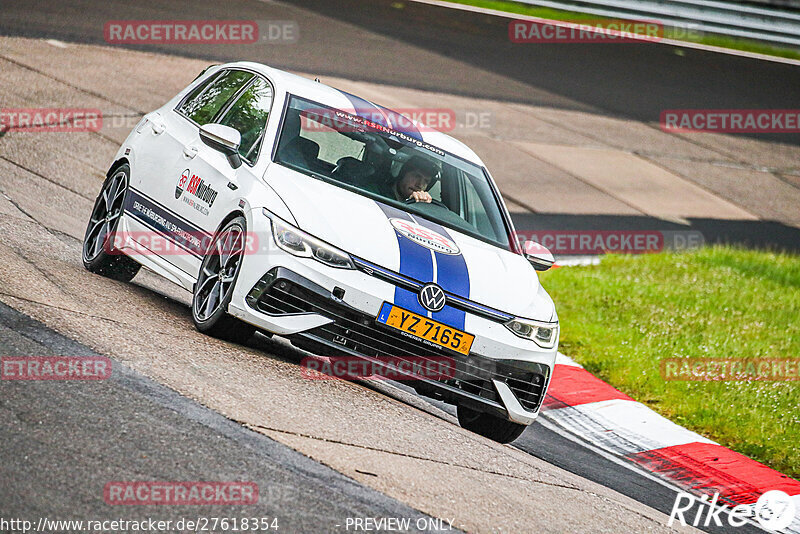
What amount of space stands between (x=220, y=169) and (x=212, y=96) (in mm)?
1215

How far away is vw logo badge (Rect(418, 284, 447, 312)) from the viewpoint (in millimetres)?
6141

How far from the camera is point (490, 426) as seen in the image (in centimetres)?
685

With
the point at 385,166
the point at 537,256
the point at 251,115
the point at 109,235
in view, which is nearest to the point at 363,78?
the point at 109,235

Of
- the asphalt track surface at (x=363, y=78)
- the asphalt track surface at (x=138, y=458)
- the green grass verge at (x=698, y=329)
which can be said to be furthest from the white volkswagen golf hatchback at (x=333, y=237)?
the green grass verge at (x=698, y=329)

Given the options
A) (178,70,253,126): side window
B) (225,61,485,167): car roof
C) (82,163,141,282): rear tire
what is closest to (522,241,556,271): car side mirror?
(225,61,485,167): car roof

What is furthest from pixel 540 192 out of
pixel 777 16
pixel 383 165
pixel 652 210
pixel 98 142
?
pixel 777 16

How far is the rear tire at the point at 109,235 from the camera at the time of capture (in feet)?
25.7

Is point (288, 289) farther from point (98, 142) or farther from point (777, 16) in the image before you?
point (777, 16)

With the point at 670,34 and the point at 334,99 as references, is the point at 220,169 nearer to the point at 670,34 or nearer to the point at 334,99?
the point at 334,99

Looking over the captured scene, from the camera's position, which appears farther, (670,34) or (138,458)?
(670,34)

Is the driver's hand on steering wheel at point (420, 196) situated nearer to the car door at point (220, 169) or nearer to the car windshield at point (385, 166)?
the car windshield at point (385, 166)

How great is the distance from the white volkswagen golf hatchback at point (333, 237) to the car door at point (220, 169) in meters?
0.01

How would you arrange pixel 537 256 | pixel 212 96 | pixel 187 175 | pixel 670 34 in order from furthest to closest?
pixel 670 34, pixel 212 96, pixel 537 256, pixel 187 175

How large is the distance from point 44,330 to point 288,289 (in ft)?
4.27
